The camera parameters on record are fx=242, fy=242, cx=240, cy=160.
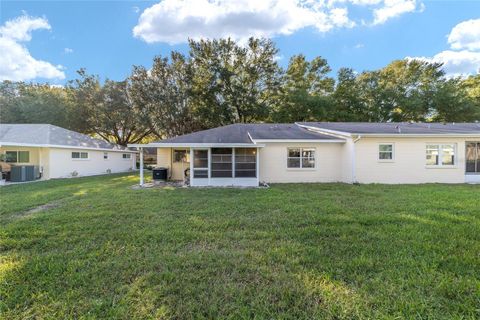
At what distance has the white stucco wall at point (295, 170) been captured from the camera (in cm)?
1242

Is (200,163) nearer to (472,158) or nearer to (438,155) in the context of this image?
(438,155)

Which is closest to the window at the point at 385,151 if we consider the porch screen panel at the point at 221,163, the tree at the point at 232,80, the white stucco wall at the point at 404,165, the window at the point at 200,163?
A: the white stucco wall at the point at 404,165

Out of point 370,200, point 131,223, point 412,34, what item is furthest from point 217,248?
point 412,34

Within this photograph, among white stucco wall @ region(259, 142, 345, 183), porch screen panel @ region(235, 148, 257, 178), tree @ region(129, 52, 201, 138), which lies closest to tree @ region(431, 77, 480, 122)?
white stucco wall @ region(259, 142, 345, 183)

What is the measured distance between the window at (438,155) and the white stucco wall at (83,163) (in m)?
21.0

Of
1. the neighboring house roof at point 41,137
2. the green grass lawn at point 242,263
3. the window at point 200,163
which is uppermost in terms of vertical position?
the neighboring house roof at point 41,137

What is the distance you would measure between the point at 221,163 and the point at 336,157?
19.8ft

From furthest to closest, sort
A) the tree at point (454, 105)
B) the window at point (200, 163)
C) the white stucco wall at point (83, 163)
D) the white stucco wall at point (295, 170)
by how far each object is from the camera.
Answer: the tree at point (454, 105) < the white stucco wall at point (83, 163) < the white stucco wall at point (295, 170) < the window at point (200, 163)

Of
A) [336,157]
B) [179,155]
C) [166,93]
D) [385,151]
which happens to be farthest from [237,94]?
[385,151]

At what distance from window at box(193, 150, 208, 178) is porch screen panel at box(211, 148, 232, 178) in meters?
0.34

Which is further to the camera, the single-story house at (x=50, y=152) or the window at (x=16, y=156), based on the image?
the window at (x=16, y=156)

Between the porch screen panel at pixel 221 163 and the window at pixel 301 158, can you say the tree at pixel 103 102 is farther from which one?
the window at pixel 301 158

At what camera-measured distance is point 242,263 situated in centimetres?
346

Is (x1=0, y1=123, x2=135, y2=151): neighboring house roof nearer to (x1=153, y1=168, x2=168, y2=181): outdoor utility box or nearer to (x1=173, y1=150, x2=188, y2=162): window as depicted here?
(x1=153, y1=168, x2=168, y2=181): outdoor utility box
